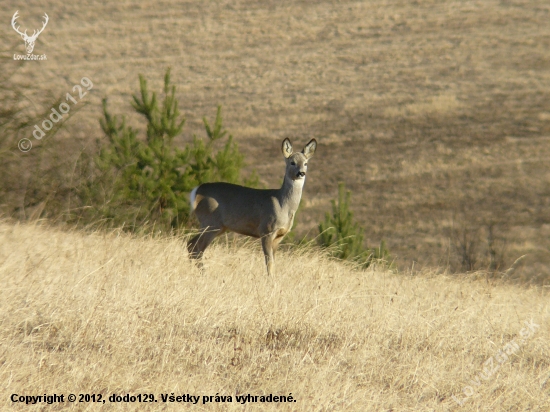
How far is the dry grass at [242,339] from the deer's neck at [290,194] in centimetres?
161

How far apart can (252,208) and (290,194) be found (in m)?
0.48

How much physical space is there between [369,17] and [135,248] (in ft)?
143

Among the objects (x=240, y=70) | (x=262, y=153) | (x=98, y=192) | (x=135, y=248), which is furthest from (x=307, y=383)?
(x=240, y=70)

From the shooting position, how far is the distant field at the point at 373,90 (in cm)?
2438

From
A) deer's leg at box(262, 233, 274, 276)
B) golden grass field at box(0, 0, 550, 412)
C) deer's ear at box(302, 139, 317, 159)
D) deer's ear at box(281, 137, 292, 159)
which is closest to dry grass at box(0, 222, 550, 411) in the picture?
golden grass field at box(0, 0, 550, 412)

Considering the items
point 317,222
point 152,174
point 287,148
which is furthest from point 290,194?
point 317,222

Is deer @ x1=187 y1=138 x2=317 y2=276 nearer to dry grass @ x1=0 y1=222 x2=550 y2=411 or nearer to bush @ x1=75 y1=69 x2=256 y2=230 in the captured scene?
dry grass @ x1=0 y1=222 x2=550 y2=411

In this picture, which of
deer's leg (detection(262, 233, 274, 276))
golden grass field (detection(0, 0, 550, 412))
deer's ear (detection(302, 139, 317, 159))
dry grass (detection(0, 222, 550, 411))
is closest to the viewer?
dry grass (detection(0, 222, 550, 411))

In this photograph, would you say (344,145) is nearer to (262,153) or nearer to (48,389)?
(262,153)

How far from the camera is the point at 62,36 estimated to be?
4625 centimetres

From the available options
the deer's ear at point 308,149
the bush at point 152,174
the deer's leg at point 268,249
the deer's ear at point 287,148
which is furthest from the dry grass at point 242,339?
the bush at point 152,174

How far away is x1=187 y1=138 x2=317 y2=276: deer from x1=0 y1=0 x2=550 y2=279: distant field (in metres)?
9.97

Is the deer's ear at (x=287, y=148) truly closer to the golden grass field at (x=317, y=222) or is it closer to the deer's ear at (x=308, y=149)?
the deer's ear at (x=308, y=149)

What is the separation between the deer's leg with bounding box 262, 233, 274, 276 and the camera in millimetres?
7734
